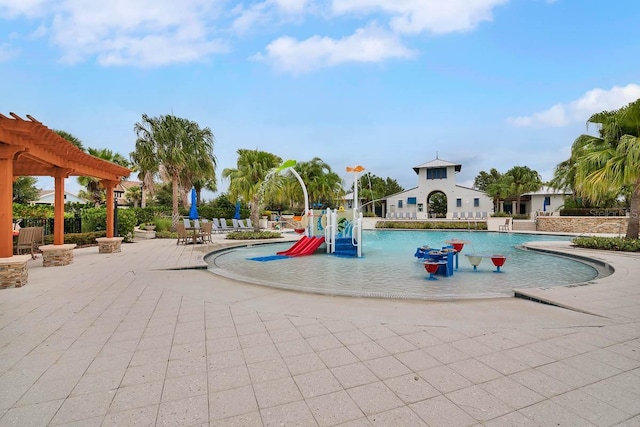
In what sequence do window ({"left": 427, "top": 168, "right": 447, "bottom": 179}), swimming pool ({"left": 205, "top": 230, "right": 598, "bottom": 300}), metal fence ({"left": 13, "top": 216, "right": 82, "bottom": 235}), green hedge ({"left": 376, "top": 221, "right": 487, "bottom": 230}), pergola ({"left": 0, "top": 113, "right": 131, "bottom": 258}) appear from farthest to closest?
window ({"left": 427, "top": 168, "right": 447, "bottom": 179}) → green hedge ({"left": 376, "top": 221, "right": 487, "bottom": 230}) → metal fence ({"left": 13, "top": 216, "right": 82, "bottom": 235}) → pergola ({"left": 0, "top": 113, "right": 131, "bottom": 258}) → swimming pool ({"left": 205, "top": 230, "right": 598, "bottom": 300})

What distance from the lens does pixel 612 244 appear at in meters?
12.1

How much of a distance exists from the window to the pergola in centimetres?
3440

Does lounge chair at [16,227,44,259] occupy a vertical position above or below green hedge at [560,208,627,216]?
below

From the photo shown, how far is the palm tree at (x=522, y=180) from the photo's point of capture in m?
39.7

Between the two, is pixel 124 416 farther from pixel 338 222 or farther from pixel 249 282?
pixel 338 222

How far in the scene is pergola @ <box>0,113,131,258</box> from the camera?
6.58 m

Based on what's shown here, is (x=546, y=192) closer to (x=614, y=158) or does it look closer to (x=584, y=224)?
(x=584, y=224)

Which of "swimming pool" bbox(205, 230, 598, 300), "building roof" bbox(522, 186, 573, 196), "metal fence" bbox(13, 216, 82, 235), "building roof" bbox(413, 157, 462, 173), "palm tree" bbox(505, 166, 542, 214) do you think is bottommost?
"swimming pool" bbox(205, 230, 598, 300)

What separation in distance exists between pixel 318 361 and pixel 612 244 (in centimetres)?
1405

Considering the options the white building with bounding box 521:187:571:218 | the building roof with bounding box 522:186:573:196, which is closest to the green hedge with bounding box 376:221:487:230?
the white building with bounding box 521:187:571:218

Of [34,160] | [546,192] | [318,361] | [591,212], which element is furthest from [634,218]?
[546,192]

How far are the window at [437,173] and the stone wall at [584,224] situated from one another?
13.9m

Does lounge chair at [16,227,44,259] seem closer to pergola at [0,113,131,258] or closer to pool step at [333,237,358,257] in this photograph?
pergola at [0,113,131,258]

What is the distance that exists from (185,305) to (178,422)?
3169 mm
